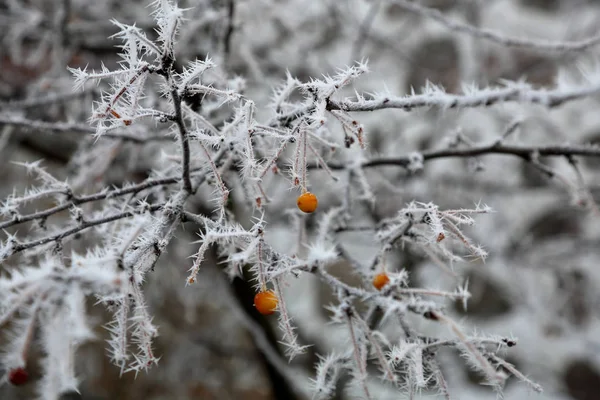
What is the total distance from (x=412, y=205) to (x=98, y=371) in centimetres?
167

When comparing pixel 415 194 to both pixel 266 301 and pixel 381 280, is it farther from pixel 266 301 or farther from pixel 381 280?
pixel 266 301

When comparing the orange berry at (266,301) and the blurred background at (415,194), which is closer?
the orange berry at (266,301)

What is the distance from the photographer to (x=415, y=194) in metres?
1.51

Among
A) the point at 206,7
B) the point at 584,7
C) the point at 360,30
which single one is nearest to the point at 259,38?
the point at 360,30

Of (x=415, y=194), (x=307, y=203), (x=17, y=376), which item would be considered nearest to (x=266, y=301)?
(x=307, y=203)

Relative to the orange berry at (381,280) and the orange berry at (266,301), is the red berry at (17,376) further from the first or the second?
the orange berry at (381,280)

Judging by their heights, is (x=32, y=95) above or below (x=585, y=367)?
above

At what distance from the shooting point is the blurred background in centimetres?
157

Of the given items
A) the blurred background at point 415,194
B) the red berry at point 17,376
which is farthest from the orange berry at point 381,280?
the blurred background at point 415,194

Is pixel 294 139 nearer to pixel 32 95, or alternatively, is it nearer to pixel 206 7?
A: pixel 206 7

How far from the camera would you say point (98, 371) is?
181 centimetres

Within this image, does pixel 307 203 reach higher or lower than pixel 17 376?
higher

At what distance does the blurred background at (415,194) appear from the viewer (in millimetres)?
1569

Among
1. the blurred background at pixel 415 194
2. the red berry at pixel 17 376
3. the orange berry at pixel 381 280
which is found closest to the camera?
the red berry at pixel 17 376
